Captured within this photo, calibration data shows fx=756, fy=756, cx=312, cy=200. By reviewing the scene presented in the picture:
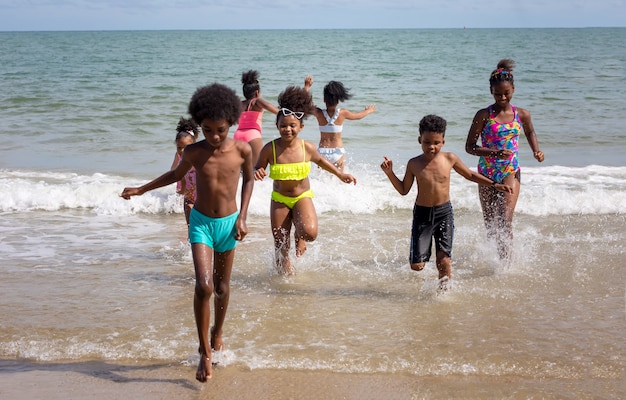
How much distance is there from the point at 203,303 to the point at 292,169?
2.26m

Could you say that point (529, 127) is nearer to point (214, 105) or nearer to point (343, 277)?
point (343, 277)

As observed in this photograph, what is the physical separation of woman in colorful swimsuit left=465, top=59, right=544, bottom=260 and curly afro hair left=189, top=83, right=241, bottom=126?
2.94 meters

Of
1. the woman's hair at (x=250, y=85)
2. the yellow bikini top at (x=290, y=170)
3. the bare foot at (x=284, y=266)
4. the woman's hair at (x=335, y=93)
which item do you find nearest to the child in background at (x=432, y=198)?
the yellow bikini top at (x=290, y=170)

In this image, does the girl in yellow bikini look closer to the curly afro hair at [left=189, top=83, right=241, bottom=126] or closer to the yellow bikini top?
the yellow bikini top

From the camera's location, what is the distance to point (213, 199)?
4.64 metres

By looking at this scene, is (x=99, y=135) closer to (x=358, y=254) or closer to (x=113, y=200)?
(x=113, y=200)

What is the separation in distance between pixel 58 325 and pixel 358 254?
3.24m

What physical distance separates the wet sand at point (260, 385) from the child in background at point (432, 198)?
166 cm

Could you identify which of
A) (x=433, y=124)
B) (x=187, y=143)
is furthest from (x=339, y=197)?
(x=433, y=124)

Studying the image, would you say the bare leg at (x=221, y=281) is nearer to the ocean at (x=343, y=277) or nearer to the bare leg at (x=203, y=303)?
the bare leg at (x=203, y=303)

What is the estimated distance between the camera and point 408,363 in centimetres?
483

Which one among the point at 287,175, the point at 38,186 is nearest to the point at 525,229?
the point at 287,175

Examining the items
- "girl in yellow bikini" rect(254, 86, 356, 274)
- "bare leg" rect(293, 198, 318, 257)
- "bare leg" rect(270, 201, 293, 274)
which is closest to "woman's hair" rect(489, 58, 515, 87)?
"girl in yellow bikini" rect(254, 86, 356, 274)

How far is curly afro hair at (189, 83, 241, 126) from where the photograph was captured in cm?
451
